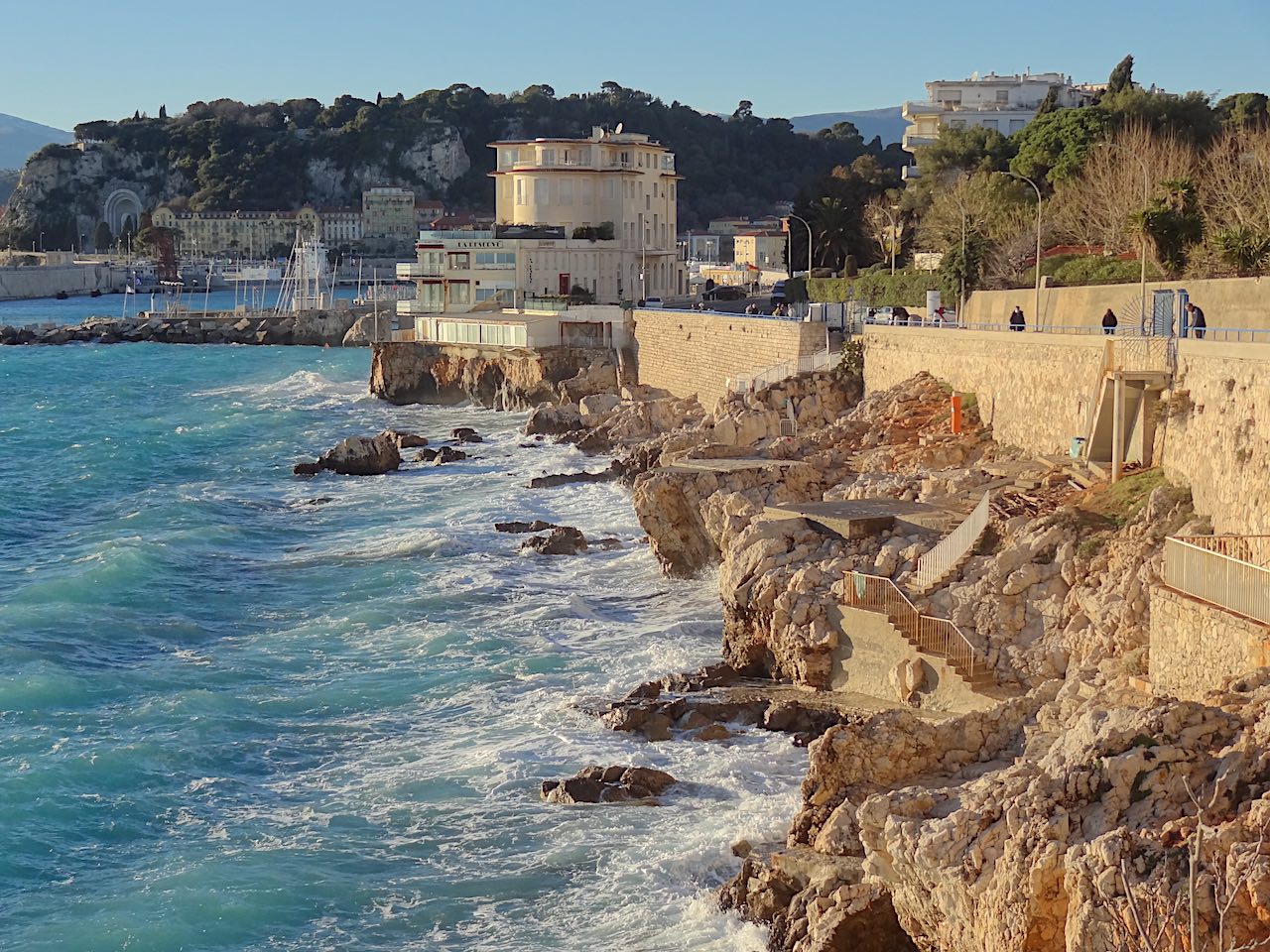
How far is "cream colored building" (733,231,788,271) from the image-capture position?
374 ft

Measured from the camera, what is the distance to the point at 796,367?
35312 mm

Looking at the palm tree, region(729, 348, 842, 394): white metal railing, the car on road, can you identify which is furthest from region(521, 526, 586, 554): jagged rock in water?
the palm tree

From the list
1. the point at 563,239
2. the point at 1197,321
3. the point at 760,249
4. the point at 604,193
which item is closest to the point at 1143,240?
the point at 1197,321

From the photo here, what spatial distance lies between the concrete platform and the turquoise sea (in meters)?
2.27

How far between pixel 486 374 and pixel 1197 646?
42.9m

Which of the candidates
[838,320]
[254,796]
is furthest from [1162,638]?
[838,320]

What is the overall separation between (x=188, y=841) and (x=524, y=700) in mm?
5092

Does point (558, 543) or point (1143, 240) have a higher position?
point (1143, 240)

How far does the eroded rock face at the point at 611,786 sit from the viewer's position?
56.5ft

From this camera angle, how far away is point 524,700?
21.0 m

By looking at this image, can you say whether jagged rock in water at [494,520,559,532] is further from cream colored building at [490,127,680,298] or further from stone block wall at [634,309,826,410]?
cream colored building at [490,127,680,298]

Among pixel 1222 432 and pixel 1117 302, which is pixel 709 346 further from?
pixel 1222 432

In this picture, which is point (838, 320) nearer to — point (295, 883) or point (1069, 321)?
point (1069, 321)

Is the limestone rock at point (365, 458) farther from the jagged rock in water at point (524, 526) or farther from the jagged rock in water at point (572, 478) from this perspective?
the jagged rock in water at point (524, 526)
